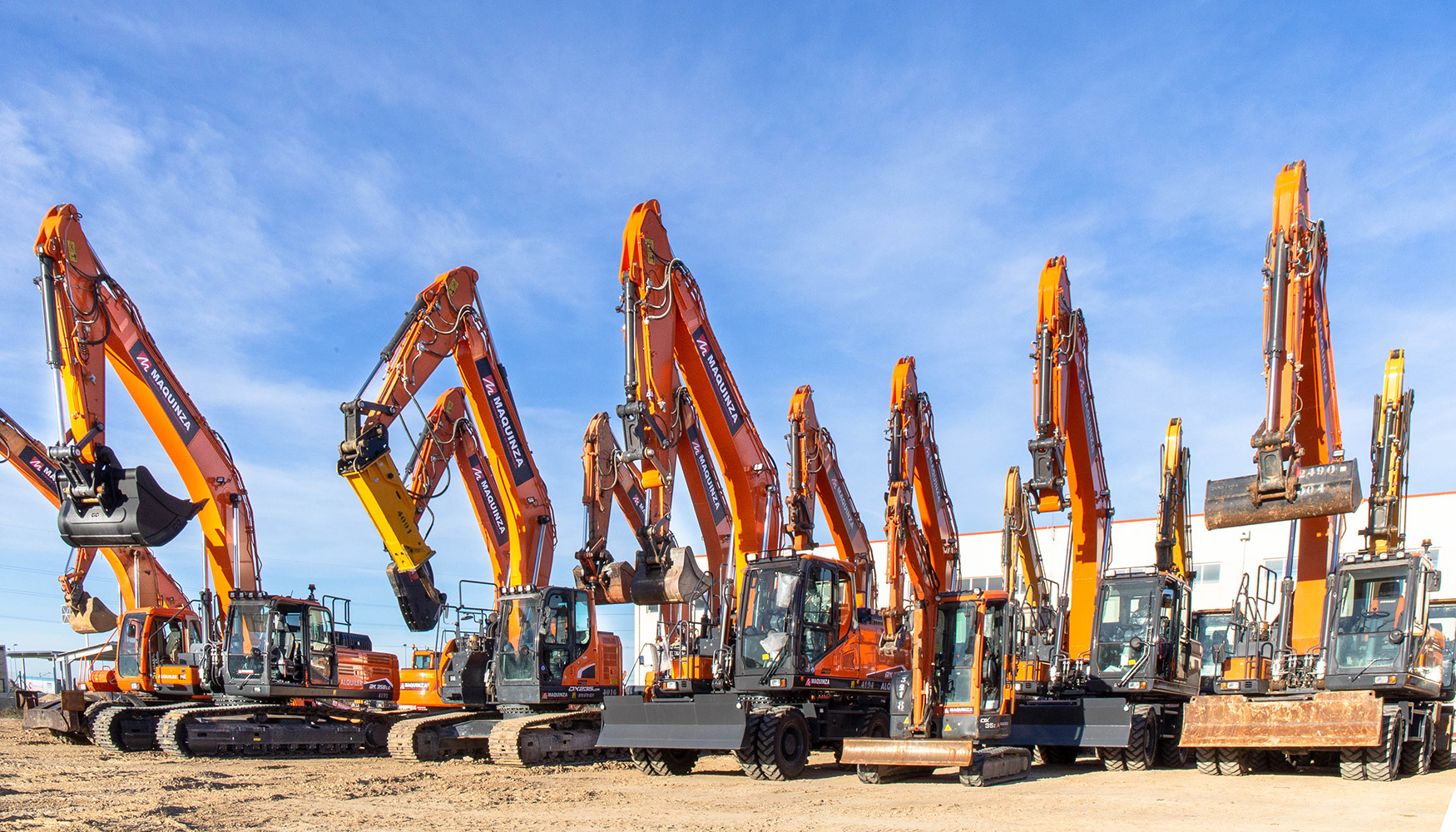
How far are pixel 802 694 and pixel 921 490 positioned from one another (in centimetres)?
484

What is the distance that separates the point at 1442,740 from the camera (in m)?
17.0

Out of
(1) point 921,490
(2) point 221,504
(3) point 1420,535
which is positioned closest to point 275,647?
(2) point 221,504

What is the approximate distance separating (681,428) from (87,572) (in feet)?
57.8

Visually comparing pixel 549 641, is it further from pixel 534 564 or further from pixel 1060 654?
pixel 1060 654

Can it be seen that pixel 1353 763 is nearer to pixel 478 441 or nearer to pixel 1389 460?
pixel 1389 460

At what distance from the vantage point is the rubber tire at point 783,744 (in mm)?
15367

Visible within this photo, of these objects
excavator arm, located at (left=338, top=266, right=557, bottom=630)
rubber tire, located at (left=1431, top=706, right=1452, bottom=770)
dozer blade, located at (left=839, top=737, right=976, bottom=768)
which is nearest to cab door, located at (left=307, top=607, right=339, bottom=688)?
excavator arm, located at (left=338, top=266, right=557, bottom=630)

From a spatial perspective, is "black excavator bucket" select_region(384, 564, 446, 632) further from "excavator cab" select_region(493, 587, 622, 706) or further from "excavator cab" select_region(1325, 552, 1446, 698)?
"excavator cab" select_region(1325, 552, 1446, 698)

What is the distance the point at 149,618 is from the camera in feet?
75.7

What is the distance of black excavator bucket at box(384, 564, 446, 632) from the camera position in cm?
2327

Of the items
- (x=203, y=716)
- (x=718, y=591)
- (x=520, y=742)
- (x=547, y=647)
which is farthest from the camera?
(x=203, y=716)

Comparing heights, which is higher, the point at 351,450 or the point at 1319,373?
the point at 1319,373

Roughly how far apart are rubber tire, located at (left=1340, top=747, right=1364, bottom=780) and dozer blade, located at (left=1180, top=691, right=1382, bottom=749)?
562mm

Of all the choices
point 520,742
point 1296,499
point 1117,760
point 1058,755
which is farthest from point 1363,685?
point 520,742
